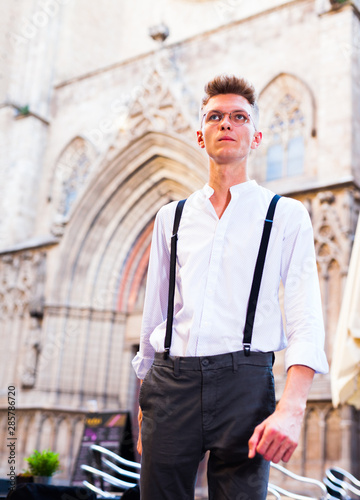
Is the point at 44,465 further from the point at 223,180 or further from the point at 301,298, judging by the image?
the point at 301,298

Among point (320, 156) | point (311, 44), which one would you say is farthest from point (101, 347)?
point (311, 44)

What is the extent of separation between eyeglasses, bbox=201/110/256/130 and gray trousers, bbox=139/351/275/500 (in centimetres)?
59

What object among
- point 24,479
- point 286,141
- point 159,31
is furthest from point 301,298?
point 159,31

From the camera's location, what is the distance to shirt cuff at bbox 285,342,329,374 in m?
1.38

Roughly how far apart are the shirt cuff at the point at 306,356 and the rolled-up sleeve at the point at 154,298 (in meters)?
0.45

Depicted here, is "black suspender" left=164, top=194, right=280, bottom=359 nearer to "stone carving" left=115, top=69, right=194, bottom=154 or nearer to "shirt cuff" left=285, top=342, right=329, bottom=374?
"shirt cuff" left=285, top=342, right=329, bottom=374

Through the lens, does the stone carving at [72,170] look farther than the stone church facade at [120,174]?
Yes

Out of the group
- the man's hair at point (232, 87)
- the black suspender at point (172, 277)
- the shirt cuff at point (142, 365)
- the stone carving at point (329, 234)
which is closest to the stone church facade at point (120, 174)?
the stone carving at point (329, 234)

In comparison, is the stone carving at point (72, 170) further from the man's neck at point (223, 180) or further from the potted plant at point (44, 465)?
the man's neck at point (223, 180)

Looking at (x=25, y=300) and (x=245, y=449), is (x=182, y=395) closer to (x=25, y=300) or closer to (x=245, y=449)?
(x=245, y=449)

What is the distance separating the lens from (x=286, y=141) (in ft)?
34.3

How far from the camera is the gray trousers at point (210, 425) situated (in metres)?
1.39

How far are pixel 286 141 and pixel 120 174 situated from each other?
3.24 meters

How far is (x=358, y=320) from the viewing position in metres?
5.06
